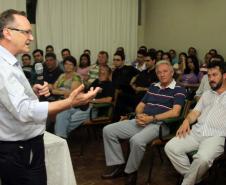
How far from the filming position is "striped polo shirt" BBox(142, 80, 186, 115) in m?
3.03

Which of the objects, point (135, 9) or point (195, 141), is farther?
point (135, 9)

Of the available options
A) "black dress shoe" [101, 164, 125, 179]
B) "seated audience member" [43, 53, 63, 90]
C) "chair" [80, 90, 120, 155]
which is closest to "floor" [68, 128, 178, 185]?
"black dress shoe" [101, 164, 125, 179]

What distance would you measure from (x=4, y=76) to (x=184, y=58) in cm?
531

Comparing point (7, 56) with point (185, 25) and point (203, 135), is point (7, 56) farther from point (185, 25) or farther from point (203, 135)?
point (185, 25)

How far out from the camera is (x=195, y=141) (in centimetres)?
270

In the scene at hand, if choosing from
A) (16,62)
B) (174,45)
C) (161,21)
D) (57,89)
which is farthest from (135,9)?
(16,62)

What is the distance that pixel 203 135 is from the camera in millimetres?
2684

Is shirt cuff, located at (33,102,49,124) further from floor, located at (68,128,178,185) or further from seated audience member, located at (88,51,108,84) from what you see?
seated audience member, located at (88,51,108,84)

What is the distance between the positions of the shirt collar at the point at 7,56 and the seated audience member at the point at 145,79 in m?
3.31

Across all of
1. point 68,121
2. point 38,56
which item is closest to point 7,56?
point 68,121

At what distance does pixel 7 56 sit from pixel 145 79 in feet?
11.3

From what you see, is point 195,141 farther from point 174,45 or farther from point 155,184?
point 174,45

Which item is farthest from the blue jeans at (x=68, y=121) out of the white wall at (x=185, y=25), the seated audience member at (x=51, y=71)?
the white wall at (x=185, y=25)

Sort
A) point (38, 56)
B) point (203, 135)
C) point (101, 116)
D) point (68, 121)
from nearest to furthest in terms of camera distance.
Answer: point (203, 135) < point (68, 121) < point (101, 116) < point (38, 56)
